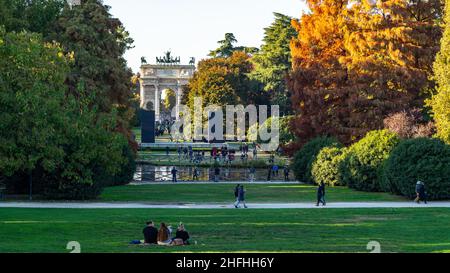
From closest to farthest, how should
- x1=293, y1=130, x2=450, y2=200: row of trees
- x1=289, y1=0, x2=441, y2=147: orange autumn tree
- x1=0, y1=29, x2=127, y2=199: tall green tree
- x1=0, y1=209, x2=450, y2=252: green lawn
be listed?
x1=0, y1=209, x2=450, y2=252: green lawn
x1=0, y1=29, x2=127, y2=199: tall green tree
x1=293, y1=130, x2=450, y2=200: row of trees
x1=289, y1=0, x2=441, y2=147: orange autumn tree

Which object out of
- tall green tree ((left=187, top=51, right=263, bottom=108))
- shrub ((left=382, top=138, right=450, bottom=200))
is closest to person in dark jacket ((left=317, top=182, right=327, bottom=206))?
shrub ((left=382, top=138, right=450, bottom=200))

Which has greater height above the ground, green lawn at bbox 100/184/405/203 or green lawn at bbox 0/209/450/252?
green lawn at bbox 0/209/450/252

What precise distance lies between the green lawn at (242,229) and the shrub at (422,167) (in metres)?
6.86

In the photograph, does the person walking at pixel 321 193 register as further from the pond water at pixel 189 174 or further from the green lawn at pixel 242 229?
the pond water at pixel 189 174

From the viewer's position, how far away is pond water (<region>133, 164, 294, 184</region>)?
203 ft

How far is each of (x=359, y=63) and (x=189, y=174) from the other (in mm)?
16425

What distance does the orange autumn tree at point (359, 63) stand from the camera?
190 ft

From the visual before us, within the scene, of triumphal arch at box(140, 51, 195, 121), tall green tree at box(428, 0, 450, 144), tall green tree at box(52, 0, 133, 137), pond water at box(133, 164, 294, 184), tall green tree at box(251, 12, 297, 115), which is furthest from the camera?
triumphal arch at box(140, 51, 195, 121)

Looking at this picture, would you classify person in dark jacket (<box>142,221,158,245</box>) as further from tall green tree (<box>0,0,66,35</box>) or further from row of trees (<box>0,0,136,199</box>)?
tall green tree (<box>0,0,66,35</box>)

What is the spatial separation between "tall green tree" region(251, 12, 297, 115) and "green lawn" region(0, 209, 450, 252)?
207 feet

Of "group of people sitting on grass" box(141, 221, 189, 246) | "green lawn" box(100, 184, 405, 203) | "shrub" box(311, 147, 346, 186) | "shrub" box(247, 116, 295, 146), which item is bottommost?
"green lawn" box(100, 184, 405, 203)

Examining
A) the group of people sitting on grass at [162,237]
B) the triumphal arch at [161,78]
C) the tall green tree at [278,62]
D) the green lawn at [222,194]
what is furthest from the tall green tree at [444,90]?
the triumphal arch at [161,78]

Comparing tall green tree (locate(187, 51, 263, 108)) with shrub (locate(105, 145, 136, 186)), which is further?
tall green tree (locate(187, 51, 263, 108))

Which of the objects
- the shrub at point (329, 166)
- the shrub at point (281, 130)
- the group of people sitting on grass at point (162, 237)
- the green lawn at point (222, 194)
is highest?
the shrub at point (281, 130)
